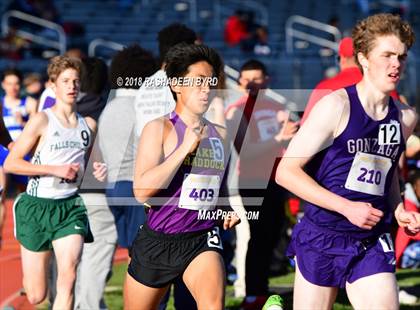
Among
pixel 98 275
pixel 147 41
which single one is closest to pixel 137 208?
pixel 98 275

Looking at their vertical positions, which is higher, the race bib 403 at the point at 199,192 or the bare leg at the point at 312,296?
the race bib 403 at the point at 199,192

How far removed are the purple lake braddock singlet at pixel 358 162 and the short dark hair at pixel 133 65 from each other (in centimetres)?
280

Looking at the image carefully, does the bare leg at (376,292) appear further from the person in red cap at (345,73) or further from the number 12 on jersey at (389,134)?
the person in red cap at (345,73)

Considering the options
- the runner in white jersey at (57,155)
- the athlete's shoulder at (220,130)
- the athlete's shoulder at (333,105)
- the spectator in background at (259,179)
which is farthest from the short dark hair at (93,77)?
the athlete's shoulder at (333,105)

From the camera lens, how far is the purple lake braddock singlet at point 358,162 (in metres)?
5.26

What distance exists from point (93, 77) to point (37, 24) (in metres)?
13.8

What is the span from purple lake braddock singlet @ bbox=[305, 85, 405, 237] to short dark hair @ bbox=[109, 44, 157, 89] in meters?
2.80

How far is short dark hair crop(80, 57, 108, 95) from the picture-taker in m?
8.27

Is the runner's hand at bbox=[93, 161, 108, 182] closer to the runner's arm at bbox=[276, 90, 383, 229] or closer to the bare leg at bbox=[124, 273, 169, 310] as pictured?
the bare leg at bbox=[124, 273, 169, 310]

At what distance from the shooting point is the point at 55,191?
7332 millimetres

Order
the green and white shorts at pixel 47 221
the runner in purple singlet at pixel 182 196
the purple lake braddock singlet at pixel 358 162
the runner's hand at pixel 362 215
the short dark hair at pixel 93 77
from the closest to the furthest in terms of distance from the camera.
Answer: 1. the runner's hand at pixel 362 215
2. the purple lake braddock singlet at pixel 358 162
3. the runner in purple singlet at pixel 182 196
4. the green and white shorts at pixel 47 221
5. the short dark hair at pixel 93 77

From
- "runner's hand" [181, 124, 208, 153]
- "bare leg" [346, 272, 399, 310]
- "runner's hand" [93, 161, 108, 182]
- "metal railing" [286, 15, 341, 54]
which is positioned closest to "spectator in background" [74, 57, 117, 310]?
"runner's hand" [93, 161, 108, 182]

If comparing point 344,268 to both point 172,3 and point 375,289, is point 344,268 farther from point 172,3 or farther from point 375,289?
point 172,3

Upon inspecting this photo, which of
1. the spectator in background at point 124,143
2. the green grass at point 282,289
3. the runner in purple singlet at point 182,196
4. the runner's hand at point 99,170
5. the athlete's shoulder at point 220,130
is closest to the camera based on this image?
the runner in purple singlet at point 182,196
